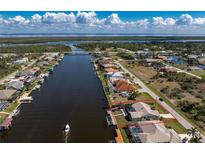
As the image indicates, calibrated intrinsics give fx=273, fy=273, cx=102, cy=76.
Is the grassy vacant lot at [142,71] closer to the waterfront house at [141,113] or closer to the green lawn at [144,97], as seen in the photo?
the green lawn at [144,97]

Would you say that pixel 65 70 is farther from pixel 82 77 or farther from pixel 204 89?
pixel 204 89

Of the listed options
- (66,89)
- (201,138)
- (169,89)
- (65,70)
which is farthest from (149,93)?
(65,70)

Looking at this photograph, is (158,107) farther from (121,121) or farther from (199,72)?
(199,72)

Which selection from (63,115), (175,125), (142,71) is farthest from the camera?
(142,71)

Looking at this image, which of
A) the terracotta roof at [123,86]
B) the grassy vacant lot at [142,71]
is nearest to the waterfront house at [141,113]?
the terracotta roof at [123,86]

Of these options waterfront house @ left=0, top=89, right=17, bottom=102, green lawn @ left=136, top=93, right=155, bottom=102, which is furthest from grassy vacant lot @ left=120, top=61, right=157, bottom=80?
waterfront house @ left=0, top=89, right=17, bottom=102

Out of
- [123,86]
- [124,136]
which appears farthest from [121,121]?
[123,86]

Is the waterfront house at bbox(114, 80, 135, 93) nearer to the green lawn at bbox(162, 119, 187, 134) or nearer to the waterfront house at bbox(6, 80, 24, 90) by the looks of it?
the green lawn at bbox(162, 119, 187, 134)
